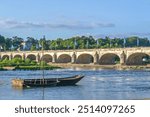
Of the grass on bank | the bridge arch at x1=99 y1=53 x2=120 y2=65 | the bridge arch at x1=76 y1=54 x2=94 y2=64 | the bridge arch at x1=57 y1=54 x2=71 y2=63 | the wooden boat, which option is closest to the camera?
the wooden boat

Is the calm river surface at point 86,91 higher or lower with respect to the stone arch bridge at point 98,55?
lower

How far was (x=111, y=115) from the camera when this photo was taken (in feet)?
38.4

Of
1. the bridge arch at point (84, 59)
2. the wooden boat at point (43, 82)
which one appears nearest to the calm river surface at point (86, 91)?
the wooden boat at point (43, 82)

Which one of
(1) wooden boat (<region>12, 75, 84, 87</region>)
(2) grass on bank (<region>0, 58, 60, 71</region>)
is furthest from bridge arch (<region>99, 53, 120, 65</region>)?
(1) wooden boat (<region>12, 75, 84, 87</region>)

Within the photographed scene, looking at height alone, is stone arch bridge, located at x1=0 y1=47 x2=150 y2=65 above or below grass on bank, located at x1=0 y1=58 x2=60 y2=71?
above

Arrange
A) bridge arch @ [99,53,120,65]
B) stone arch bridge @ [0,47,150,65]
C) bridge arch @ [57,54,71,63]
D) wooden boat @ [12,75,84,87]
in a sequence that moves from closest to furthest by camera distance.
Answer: wooden boat @ [12,75,84,87] → stone arch bridge @ [0,47,150,65] → bridge arch @ [99,53,120,65] → bridge arch @ [57,54,71,63]

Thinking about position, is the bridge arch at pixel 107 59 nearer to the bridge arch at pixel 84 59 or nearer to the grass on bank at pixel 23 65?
the bridge arch at pixel 84 59

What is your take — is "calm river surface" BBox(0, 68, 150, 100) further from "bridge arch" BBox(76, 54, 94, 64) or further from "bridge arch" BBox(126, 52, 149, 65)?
"bridge arch" BBox(76, 54, 94, 64)

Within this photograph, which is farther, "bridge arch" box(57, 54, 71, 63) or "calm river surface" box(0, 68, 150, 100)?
"bridge arch" box(57, 54, 71, 63)

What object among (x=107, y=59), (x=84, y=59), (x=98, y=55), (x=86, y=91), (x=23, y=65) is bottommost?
(x=23, y=65)

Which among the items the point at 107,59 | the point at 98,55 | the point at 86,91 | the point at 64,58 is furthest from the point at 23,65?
the point at 86,91

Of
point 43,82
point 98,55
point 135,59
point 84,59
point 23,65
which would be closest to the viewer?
point 43,82

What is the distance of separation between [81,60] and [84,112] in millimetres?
156281

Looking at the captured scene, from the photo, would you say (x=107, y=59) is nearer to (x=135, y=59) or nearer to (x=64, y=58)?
(x=135, y=59)
